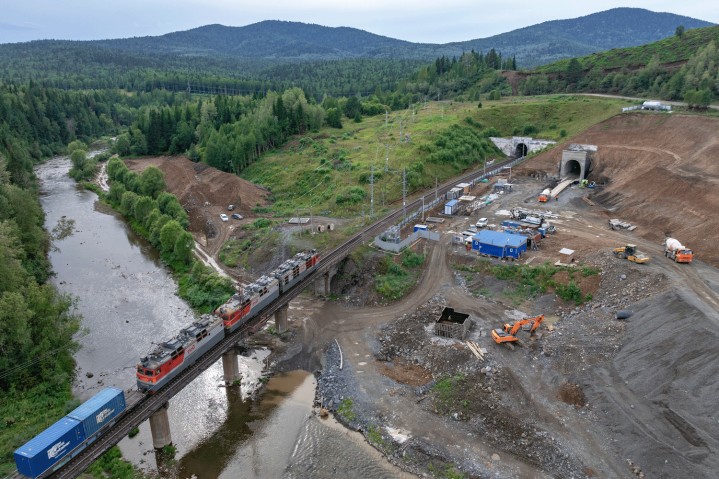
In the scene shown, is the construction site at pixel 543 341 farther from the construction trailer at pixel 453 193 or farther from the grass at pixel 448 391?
the construction trailer at pixel 453 193

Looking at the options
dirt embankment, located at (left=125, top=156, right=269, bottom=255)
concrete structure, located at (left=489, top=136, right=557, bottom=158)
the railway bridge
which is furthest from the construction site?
concrete structure, located at (left=489, top=136, right=557, bottom=158)

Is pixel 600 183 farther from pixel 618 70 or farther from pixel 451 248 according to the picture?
pixel 618 70

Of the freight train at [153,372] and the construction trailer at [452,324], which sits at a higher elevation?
the freight train at [153,372]

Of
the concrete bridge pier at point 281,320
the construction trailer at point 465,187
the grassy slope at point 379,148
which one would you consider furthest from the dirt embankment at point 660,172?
the concrete bridge pier at point 281,320

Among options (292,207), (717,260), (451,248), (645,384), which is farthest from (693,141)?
(292,207)

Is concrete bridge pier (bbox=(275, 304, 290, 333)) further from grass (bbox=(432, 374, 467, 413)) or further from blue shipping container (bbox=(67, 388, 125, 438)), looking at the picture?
blue shipping container (bbox=(67, 388, 125, 438))
